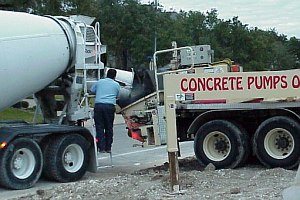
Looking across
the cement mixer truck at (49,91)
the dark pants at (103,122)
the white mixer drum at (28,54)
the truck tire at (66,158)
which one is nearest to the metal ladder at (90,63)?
the cement mixer truck at (49,91)

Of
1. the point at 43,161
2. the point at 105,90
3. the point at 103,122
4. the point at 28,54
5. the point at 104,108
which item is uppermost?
A: the point at 28,54

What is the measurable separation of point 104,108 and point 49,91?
3.57 ft

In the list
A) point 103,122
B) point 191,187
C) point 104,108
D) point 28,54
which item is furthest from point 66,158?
point 191,187

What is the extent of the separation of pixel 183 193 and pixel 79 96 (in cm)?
411

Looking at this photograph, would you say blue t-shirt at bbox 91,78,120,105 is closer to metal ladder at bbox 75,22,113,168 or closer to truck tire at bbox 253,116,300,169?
metal ladder at bbox 75,22,113,168

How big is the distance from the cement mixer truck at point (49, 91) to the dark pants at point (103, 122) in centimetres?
20

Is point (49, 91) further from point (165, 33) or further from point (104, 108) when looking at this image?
point (165, 33)

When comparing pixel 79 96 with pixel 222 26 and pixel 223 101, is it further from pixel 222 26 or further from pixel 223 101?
pixel 222 26

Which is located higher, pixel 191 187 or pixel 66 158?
pixel 66 158

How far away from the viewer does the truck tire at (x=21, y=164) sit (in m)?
10.8

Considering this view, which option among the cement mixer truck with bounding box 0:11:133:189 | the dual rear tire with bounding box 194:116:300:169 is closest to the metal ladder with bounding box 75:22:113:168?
the cement mixer truck with bounding box 0:11:133:189

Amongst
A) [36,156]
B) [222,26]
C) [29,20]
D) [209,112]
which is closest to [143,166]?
[209,112]

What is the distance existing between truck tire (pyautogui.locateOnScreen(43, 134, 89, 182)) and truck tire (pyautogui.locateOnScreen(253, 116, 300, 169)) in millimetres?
3077

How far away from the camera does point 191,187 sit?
31.8 feet
